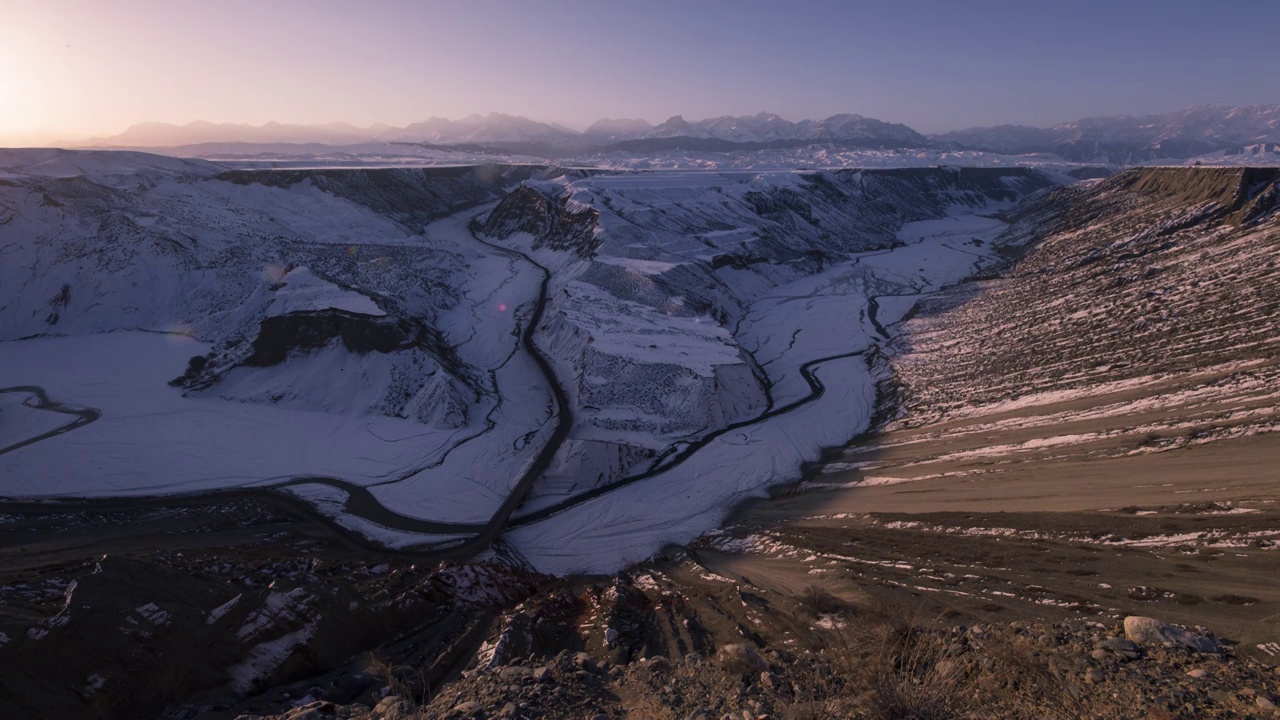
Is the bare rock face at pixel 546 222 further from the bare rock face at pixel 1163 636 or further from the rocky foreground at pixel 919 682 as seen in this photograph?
the bare rock face at pixel 1163 636

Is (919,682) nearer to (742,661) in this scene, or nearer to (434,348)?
(742,661)

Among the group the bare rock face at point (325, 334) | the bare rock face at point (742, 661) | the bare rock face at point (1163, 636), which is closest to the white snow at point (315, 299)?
the bare rock face at point (325, 334)

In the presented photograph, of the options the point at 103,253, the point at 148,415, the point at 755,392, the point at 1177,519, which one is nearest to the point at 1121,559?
the point at 1177,519

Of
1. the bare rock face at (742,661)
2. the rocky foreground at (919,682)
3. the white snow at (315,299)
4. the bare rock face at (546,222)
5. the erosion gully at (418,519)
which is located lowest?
the erosion gully at (418,519)

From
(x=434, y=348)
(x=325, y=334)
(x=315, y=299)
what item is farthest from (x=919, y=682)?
(x=315, y=299)

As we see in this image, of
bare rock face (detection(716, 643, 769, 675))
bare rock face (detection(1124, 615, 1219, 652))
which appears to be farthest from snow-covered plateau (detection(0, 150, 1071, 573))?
bare rock face (detection(1124, 615, 1219, 652))

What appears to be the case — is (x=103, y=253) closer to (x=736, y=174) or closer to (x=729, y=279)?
(x=729, y=279)

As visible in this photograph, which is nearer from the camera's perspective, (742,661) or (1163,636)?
(1163,636)
